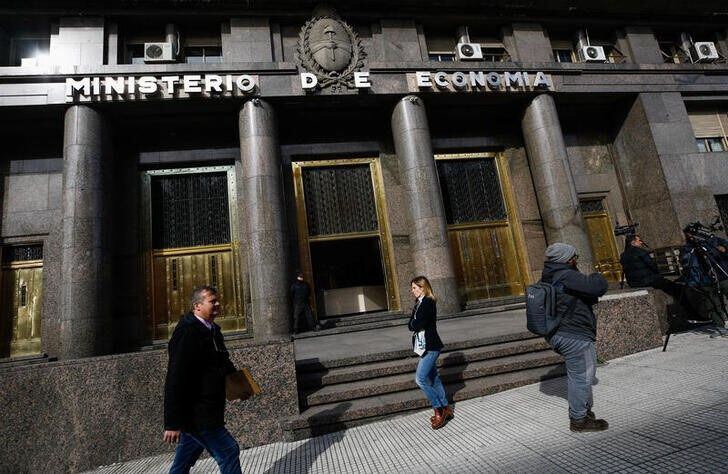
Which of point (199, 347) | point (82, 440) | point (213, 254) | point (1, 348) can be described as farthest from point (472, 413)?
point (1, 348)

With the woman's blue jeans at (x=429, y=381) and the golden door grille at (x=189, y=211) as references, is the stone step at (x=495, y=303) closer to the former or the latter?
the woman's blue jeans at (x=429, y=381)

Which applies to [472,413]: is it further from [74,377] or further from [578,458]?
[74,377]

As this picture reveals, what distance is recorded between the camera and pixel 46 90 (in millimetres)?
9812

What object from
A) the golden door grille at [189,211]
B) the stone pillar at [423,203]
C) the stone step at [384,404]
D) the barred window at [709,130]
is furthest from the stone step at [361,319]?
the barred window at [709,130]

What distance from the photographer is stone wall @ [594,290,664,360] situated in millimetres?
6336

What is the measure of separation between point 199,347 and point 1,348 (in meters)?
11.2

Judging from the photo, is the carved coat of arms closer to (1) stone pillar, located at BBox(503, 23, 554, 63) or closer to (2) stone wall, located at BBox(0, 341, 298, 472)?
(1) stone pillar, located at BBox(503, 23, 554, 63)

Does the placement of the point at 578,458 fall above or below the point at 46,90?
below

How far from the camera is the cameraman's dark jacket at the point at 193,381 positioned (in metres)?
2.79

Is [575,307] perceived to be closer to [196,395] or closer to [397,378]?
[397,378]

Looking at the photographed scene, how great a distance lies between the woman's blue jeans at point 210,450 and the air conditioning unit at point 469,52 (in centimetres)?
1320

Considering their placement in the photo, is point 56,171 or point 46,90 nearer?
point 46,90

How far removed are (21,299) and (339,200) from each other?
9.63 meters

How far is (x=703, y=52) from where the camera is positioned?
1411 centimetres
